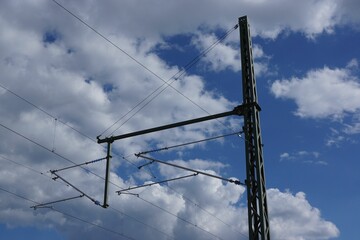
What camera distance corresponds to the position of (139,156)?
23.4m

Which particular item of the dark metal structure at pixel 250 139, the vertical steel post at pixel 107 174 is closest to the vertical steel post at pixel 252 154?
the dark metal structure at pixel 250 139

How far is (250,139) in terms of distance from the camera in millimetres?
20453

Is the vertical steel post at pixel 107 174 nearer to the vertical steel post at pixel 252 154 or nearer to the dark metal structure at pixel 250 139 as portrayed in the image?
the dark metal structure at pixel 250 139

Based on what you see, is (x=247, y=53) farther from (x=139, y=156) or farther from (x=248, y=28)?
(x=139, y=156)

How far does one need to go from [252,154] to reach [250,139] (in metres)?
0.64

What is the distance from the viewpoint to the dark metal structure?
1920 cm

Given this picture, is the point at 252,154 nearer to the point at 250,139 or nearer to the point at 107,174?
the point at 250,139

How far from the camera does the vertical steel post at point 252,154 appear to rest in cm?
1914

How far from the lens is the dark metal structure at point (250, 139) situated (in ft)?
63.0

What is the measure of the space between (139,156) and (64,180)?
3737 mm

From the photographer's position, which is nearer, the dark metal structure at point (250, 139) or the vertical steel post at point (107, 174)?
the dark metal structure at point (250, 139)

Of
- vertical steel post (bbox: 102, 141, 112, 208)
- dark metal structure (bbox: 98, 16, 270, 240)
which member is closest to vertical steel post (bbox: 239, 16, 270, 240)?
dark metal structure (bbox: 98, 16, 270, 240)

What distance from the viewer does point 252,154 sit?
20.3 meters

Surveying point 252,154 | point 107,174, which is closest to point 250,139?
point 252,154
